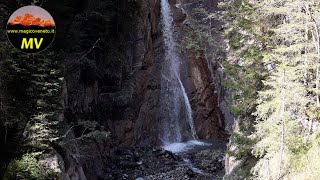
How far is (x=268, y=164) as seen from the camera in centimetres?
811

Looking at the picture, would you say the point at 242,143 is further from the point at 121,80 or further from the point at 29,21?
the point at 121,80

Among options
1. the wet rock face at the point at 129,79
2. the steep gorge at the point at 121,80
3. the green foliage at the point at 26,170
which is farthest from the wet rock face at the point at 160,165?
the green foliage at the point at 26,170

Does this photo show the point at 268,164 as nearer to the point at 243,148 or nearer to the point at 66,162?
the point at 243,148

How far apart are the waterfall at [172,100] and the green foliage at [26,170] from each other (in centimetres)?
1143

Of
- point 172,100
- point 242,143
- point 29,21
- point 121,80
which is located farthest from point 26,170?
point 172,100

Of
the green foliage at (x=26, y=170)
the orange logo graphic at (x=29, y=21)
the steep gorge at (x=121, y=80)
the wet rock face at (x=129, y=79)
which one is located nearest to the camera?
the orange logo graphic at (x=29, y=21)

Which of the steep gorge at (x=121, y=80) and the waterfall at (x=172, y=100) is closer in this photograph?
the steep gorge at (x=121, y=80)

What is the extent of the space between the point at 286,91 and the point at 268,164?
6.46ft

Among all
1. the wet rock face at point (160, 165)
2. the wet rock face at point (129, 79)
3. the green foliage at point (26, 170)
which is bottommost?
the wet rock face at point (160, 165)

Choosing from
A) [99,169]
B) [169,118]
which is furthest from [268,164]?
[169,118]

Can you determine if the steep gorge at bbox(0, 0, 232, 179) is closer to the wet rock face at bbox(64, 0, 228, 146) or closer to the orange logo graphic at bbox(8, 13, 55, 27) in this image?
the wet rock face at bbox(64, 0, 228, 146)

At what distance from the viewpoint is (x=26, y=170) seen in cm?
808

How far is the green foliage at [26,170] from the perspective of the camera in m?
7.98

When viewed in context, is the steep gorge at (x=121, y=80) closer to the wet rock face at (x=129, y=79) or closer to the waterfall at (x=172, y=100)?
the wet rock face at (x=129, y=79)
